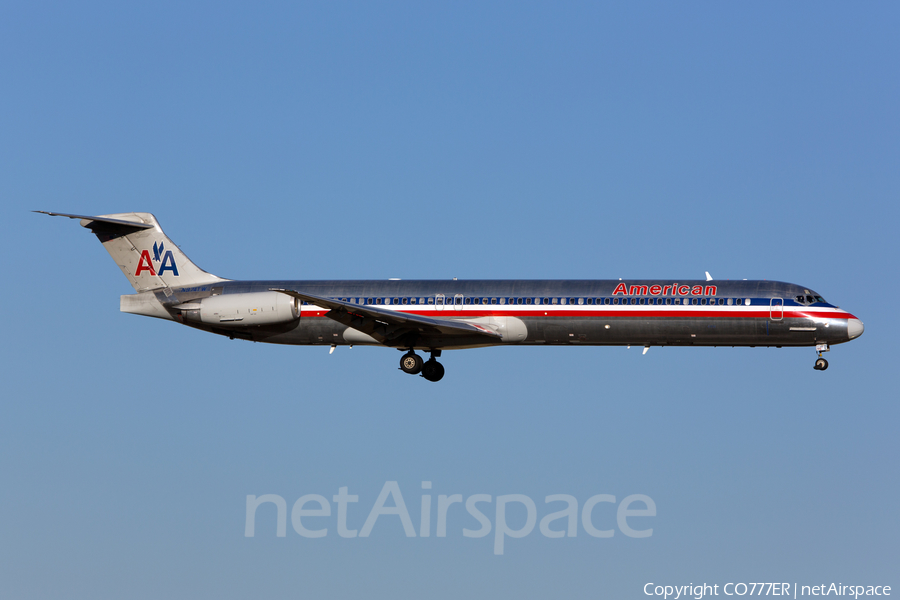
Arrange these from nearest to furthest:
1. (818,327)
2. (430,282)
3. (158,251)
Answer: (818,327) → (430,282) → (158,251)

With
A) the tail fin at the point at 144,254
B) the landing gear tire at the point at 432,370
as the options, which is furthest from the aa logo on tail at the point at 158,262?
the landing gear tire at the point at 432,370

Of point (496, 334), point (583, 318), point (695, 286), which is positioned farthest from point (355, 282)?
point (695, 286)

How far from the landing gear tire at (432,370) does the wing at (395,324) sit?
199cm

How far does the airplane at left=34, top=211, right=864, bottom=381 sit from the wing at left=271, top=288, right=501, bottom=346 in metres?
0.05

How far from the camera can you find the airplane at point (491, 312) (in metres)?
39.1

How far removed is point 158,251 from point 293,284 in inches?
250

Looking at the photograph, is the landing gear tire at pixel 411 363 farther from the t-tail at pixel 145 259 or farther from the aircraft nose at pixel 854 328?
the aircraft nose at pixel 854 328

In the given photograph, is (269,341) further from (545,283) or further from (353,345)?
(545,283)

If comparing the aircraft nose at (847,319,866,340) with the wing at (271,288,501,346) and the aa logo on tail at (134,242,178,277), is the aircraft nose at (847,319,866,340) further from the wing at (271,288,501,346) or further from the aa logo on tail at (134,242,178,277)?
the aa logo on tail at (134,242,178,277)

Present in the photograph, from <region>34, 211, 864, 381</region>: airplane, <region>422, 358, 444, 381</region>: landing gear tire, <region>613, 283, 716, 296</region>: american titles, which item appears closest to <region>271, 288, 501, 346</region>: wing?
<region>34, 211, 864, 381</region>: airplane

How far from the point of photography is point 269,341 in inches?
1715

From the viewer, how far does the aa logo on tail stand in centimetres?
4538

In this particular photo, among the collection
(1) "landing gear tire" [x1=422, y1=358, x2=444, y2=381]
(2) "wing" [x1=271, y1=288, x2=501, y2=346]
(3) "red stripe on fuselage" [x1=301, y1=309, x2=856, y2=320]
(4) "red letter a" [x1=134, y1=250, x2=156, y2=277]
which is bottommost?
(1) "landing gear tire" [x1=422, y1=358, x2=444, y2=381]

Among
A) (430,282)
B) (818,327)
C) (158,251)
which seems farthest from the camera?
(158,251)
